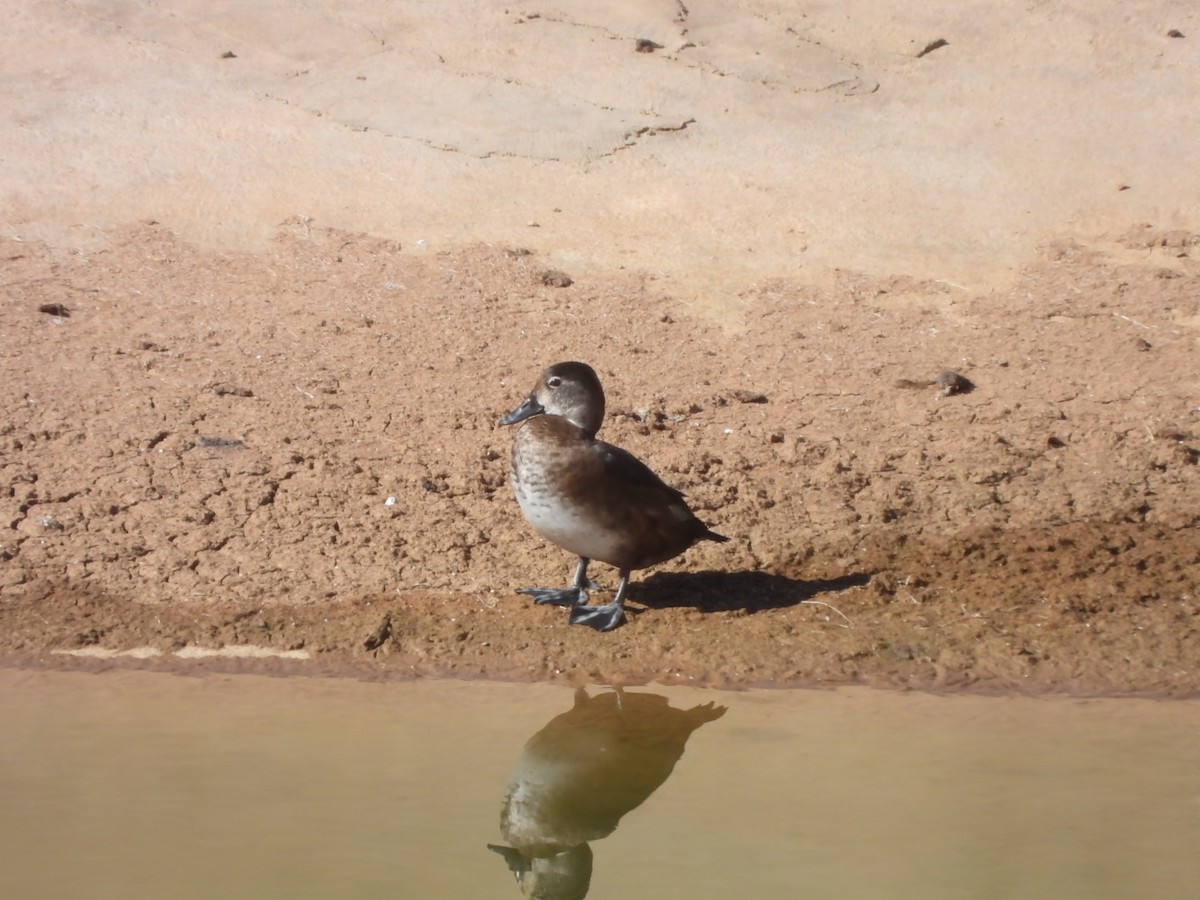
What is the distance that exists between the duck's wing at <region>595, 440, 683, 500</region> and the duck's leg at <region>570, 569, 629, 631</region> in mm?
331

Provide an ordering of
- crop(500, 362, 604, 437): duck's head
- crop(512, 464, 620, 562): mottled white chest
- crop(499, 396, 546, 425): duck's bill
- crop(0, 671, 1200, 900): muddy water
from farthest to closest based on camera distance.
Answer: crop(499, 396, 546, 425): duck's bill, crop(500, 362, 604, 437): duck's head, crop(512, 464, 620, 562): mottled white chest, crop(0, 671, 1200, 900): muddy water

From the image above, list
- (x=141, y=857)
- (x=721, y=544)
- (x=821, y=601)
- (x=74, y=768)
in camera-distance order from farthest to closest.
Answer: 1. (x=721, y=544)
2. (x=821, y=601)
3. (x=74, y=768)
4. (x=141, y=857)

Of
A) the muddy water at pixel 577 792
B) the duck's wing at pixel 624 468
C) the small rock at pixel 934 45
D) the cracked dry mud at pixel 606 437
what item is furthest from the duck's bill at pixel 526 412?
the small rock at pixel 934 45

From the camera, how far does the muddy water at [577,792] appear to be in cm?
365

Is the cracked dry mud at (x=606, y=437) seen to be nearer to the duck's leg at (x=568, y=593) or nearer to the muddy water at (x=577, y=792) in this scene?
the duck's leg at (x=568, y=593)

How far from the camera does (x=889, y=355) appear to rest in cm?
718

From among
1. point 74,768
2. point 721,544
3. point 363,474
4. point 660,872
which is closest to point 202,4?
point 363,474

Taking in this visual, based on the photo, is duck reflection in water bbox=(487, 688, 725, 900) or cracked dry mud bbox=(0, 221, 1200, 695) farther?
cracked dry mud bbox=(0, 221, 1200, 695)

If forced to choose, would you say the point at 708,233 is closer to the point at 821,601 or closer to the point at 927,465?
the point at 927,465

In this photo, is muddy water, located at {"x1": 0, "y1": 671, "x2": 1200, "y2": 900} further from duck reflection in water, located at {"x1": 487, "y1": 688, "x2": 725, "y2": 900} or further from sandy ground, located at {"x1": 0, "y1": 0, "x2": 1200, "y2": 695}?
sandy ground, located at {"x1": 0, "y1": 0, "x2": 1200, "y2": 695}

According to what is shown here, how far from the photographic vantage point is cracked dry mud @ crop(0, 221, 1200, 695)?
4938mm

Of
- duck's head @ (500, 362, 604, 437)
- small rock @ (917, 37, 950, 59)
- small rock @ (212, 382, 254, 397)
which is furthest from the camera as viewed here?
small rock @ (917, 37, 950, 59)

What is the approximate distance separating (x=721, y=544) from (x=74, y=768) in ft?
8.51

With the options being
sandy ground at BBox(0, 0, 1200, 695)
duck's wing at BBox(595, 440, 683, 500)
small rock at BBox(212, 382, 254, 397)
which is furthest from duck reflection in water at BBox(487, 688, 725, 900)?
small rock at BBox(212, 382, 254, 397)
